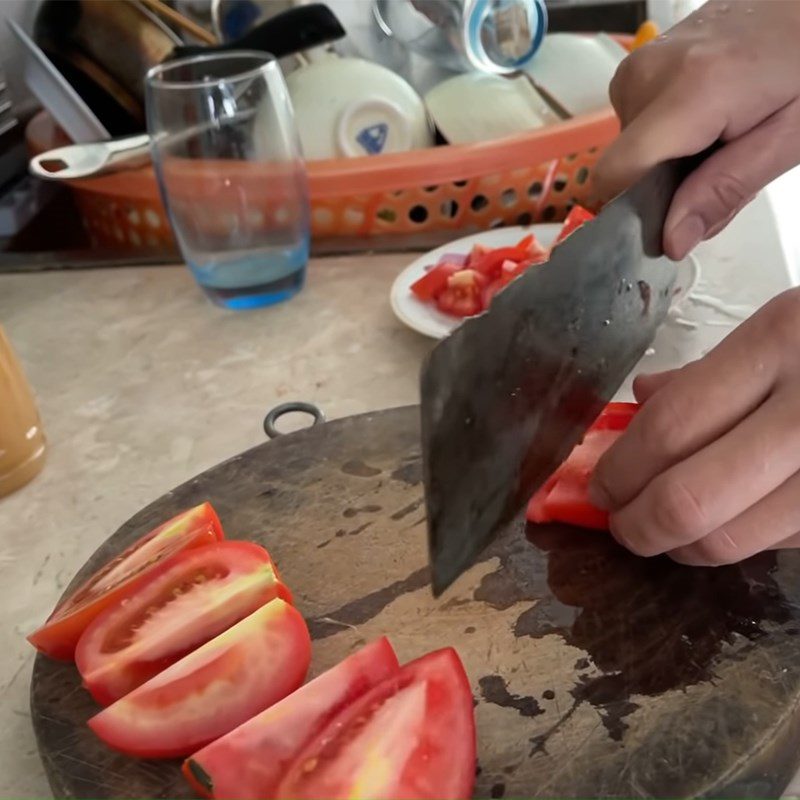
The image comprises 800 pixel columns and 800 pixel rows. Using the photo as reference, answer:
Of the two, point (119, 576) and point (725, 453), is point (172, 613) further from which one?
point (725, 453)

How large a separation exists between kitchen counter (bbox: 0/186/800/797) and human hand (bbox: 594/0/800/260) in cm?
27

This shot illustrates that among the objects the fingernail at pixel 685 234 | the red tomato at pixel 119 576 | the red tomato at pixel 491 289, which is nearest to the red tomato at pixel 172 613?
the red tomato at pixel 119 576

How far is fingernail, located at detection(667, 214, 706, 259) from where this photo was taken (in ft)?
2.36

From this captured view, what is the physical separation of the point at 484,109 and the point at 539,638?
2.97 feet

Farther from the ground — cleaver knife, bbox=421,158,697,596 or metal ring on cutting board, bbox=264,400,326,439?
cleaver knife, bbox=421,158,697,596

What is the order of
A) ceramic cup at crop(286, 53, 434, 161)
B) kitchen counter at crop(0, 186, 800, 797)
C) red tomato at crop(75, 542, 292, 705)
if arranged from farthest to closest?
ceramic cup at crop(286, 53, 434, 161), kitchen counter at crop(0, 186, 800, 797), red tomato at crop(75, 542, 292, 705)

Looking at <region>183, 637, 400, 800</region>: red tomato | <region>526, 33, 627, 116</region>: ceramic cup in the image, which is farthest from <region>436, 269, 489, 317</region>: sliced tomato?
<region>183, 637, 400, 800</region>: red tomato

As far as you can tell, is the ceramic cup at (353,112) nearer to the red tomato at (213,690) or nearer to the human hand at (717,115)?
the human hand at (717,115)

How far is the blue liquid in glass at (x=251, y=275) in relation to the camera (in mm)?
1217

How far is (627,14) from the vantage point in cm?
179


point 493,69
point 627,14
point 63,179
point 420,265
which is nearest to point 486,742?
point 420,265

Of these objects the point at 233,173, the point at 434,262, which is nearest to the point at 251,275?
the point at 233,173

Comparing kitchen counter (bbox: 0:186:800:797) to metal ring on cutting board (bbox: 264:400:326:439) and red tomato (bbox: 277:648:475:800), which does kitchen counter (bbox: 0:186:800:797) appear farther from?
red tomato (bbox: 277:648:475:800)

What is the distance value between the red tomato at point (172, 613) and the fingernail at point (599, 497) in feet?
0.75
